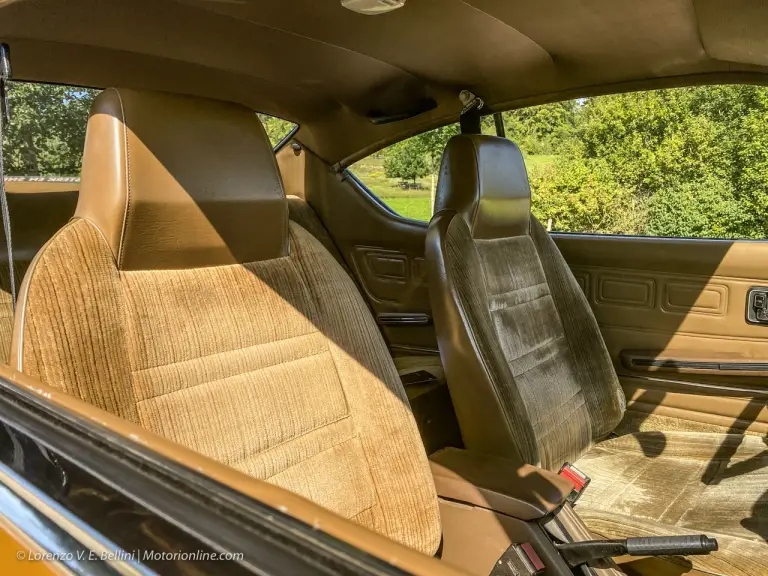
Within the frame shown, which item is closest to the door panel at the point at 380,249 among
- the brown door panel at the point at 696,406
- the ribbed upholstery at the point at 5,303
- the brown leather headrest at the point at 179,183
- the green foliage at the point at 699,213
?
the brown door panel at the point at 696,406

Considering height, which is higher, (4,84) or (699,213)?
(4,84)

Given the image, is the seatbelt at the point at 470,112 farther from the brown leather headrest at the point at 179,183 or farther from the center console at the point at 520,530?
the center console at the point at 520,530

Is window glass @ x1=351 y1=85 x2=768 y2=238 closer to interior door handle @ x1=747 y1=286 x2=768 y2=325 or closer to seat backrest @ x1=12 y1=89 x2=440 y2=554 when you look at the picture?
interior door handle @ x1=747 y1=286 x2=768 y2=325

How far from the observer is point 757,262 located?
2.28 meters

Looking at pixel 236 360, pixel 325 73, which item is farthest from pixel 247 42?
pixel 236 360

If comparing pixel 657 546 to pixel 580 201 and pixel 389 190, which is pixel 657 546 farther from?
pixel 580 201

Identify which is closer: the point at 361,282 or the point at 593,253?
the point at 593,253

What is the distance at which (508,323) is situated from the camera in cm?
203

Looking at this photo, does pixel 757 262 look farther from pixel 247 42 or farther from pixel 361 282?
pixel 247 42

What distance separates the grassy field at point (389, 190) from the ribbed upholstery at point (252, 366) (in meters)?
1.38

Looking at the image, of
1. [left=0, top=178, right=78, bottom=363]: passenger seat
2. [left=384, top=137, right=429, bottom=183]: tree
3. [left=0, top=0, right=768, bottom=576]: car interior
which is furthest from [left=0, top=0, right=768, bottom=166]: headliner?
[left=0, top=178, right=78, bottom=363]: passenger seat

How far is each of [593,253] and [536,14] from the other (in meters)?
1.05

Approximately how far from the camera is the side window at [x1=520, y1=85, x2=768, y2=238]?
8.48 ft

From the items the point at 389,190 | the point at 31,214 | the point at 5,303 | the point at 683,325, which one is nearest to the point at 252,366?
the point at 5,303
